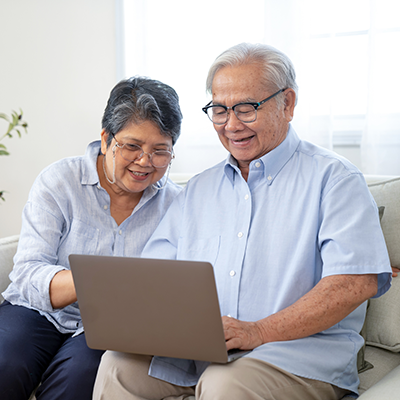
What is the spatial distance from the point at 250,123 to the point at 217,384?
0.71m

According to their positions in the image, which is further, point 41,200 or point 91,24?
point 91,24

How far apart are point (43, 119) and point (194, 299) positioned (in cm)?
203

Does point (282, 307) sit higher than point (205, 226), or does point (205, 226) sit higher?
point (205, 226)

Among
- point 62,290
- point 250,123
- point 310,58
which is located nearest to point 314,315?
point 250,123

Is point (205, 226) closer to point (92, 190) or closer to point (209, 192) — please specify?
point (209, 192)

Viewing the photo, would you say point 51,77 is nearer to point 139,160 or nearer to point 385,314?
point 139,160

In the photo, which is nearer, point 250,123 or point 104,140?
point 250,123

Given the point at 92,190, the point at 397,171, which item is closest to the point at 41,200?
the point at 92,190

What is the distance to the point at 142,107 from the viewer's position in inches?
53.2

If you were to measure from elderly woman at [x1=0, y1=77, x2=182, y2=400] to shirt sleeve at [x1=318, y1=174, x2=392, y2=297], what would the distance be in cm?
56

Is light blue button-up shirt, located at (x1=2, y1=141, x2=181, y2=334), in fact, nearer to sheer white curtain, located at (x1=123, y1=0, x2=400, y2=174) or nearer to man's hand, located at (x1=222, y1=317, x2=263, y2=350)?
man's hand, located at (x1=222, y1=317, x2=263, y2=350)

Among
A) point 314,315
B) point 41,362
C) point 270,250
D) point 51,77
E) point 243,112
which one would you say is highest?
point 51,77

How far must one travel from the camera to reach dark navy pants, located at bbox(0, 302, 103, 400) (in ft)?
3.85

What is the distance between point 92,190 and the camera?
4.86 ft
